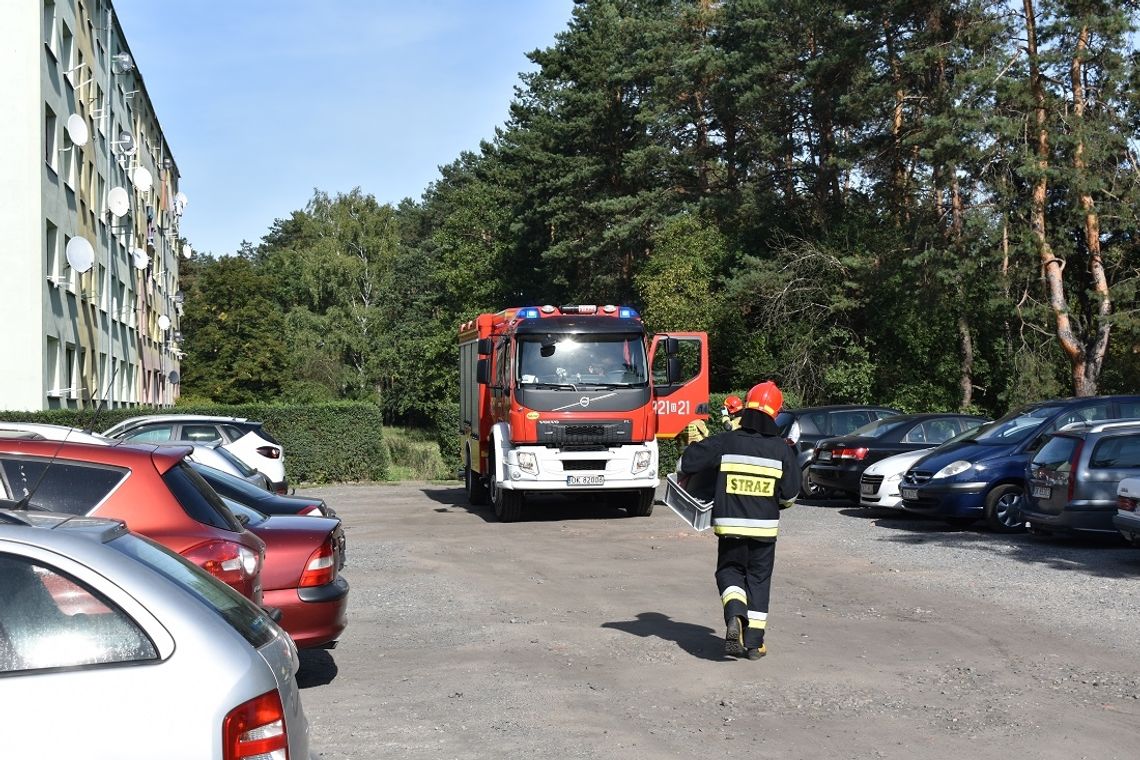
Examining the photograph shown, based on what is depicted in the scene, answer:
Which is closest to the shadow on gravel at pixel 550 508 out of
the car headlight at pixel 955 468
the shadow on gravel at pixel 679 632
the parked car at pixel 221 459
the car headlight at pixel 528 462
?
the car headlight at pixel 528 462

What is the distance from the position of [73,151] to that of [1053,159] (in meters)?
24.9

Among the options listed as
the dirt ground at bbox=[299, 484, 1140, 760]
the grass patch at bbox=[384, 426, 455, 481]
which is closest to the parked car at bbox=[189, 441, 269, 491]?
the dirt ground at bbox=[299, 484, 1140, 760]

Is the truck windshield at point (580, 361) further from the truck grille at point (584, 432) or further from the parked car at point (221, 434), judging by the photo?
the parked car at point (221, 434)

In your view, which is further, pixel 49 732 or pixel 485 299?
pixel 485 299

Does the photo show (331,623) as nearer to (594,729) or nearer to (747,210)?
(594,729)

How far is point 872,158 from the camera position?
3738cm

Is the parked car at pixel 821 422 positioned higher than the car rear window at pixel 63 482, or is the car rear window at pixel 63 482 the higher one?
the parked car at pixel 821 422

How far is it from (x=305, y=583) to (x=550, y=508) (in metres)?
14.9

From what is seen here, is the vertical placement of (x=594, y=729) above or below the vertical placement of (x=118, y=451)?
below

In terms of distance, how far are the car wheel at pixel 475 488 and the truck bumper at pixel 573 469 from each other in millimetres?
3354

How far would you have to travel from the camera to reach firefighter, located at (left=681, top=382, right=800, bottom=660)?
8.60 metres

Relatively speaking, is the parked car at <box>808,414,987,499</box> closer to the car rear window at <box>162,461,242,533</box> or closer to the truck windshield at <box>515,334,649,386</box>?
the truck windshield at <box>515,334,649,386</box>

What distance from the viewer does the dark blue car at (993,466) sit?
16.9m

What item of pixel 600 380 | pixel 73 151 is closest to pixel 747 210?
pixel 73 151
